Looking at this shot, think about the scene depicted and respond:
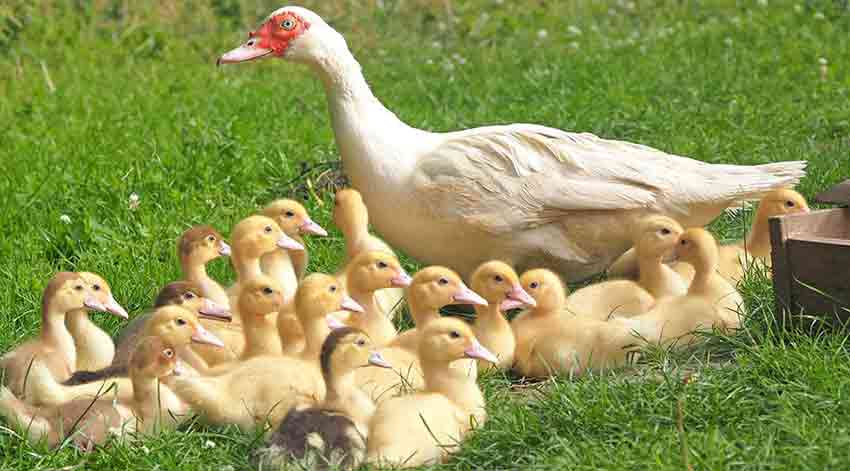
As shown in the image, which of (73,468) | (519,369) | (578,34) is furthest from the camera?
(578,34)

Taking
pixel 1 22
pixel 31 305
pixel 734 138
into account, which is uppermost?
pixel 1 22

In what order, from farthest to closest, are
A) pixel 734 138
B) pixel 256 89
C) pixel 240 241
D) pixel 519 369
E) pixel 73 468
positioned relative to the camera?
pixel 256 89 < pixel 734 138 < pixel 240 241 < pixel 519 369 < pixel 73 468

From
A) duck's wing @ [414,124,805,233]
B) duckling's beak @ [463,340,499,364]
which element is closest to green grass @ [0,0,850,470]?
duckling's beak @ [463,340,499,364]

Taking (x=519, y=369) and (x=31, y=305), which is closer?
(x=519, y=369)

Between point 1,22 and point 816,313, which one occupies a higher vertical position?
point 1,22

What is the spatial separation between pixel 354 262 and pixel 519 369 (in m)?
0.79

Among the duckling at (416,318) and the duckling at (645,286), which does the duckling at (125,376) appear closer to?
the duckling at (416,318)

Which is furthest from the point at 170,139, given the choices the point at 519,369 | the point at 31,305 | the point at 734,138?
the point at 519,369

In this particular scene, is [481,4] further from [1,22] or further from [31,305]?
[31,305]

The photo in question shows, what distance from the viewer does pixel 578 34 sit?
499 inches

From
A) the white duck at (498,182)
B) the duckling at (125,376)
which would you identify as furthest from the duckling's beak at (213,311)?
the white duck at (498,182)

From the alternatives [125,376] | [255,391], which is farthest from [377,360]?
[125,376]

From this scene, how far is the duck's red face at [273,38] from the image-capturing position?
6.10 meters

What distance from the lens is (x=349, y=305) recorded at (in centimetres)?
504
